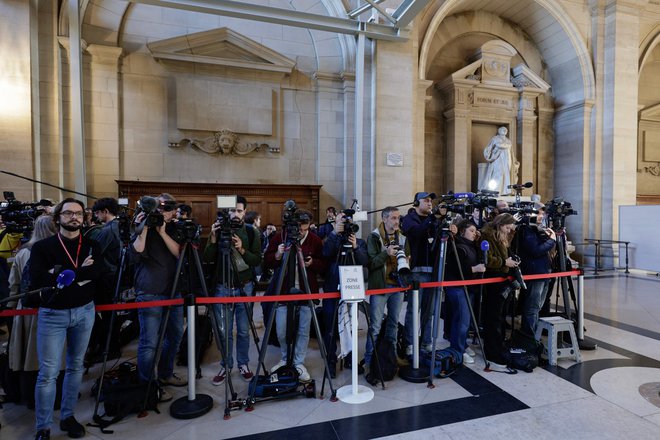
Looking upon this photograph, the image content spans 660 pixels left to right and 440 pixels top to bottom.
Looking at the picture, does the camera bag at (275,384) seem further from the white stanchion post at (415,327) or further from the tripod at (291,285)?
the white stanchion post at (415,327)

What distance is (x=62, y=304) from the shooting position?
253cm

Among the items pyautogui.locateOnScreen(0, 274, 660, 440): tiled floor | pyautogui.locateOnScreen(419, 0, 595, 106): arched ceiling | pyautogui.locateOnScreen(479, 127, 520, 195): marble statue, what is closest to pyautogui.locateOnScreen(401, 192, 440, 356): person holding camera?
pyautogui.locateOnScreen(0, 274, 660, 440): tiled floor

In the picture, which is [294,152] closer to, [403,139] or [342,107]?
[342,107]

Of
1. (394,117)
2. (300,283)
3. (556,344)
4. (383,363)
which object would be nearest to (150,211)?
(300,283)

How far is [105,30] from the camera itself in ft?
26.4

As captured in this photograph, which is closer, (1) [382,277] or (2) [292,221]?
(2) [292,221]

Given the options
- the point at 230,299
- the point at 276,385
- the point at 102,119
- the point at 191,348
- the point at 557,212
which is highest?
the point at 102,119

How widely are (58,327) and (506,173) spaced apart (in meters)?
11.5

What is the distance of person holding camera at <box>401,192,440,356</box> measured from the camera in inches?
154

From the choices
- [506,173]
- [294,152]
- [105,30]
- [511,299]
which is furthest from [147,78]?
[506,173]

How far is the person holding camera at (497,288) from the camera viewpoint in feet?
13.1

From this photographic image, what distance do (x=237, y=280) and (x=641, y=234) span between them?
11448 mm

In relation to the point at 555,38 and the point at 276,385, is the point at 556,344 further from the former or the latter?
the point at 555,38

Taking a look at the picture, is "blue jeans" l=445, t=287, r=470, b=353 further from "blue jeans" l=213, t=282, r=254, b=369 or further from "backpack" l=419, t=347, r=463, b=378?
"blue jeans" l=213, t=282, r=254, b=369
